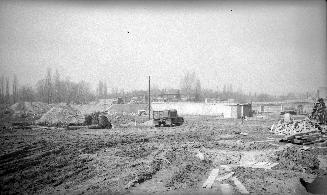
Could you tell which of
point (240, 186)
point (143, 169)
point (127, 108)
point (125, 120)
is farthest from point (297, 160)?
point (127, 108)

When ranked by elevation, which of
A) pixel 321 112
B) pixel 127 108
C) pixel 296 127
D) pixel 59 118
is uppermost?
pixel 321 112

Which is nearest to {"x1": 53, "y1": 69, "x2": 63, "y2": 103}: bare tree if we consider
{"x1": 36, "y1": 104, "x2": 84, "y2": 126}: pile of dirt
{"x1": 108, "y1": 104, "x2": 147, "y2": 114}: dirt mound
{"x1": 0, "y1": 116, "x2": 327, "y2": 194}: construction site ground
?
{"x1": 108, "y1": 104, "x2": 147, "y2": 114}: dirt mound

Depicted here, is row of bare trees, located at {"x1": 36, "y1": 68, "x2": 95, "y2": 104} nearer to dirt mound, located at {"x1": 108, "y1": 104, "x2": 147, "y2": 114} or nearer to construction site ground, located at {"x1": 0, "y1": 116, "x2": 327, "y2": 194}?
dirt mound, located at {"x1": 108, "y1": 104, "x2": 147, "y2": 114}

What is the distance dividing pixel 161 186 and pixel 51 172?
4.19 metres

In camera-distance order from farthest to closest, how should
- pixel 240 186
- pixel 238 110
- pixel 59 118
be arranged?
1. pixel 238 110
2. pixel 59 118
3. pixel 240 186

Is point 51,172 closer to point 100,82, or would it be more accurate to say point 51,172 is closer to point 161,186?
point 161,186

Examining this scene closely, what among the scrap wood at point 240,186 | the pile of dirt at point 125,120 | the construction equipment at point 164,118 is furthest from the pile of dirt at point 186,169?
the pile of dirt at point 125,120

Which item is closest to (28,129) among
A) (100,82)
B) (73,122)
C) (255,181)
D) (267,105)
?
(73,122)

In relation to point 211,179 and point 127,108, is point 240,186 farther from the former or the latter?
point 127,108

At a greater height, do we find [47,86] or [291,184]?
[47,86]

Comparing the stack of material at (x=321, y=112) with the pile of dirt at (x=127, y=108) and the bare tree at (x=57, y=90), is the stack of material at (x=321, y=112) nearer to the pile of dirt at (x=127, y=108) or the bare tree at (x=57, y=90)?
the pile of dirt at (x=127, y=108)

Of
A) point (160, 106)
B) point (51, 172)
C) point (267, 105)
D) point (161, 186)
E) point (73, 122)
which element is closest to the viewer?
point (161, 186)

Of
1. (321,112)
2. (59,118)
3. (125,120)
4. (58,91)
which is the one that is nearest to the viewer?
(321,112)

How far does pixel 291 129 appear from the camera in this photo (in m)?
20.3
